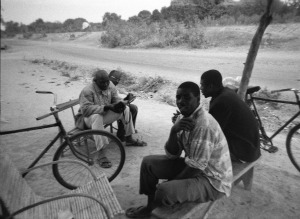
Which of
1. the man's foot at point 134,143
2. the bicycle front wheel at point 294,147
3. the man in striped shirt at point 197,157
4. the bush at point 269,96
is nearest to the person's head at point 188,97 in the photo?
the man in striped shirt at point 197,157

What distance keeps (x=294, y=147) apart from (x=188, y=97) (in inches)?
116

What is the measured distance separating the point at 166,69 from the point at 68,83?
4.10 m

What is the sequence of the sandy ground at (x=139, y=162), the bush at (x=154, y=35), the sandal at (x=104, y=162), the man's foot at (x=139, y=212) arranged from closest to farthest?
1. the man's foot at (x=139, y=212)
2. the sandy ground at (x=139, y=162)
3. the sandal at (x=104, y=162)
4. the bush at (x=154, y=35)

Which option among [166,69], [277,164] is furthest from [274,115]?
[166,69]

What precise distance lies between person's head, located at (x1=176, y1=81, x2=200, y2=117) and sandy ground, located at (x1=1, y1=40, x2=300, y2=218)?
1.32m

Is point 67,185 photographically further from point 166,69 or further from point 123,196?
point 166,69

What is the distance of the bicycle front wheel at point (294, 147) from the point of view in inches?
134

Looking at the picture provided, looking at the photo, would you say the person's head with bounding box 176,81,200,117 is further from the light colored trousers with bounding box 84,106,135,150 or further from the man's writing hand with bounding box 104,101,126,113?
the man's writing hand with bounding box 104,101,126,113

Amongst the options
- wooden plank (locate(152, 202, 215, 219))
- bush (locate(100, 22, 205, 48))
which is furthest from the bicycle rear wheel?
bush (locate(100, 22, 205, 48))

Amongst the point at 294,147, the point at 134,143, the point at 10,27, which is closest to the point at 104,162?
the point at 134,143

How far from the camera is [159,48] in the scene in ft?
55.7

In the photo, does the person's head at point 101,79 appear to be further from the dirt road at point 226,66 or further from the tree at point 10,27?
the dirt road at point 226,66

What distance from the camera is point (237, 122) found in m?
2.55

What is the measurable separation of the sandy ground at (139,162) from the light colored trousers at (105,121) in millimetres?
459
